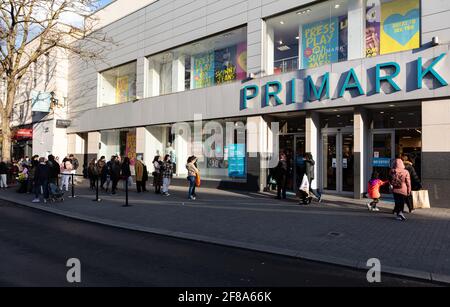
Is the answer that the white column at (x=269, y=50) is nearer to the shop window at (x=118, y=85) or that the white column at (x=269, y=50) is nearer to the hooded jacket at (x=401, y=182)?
the hooded jacket at (x=401, y=182)

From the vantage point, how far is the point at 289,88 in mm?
14500

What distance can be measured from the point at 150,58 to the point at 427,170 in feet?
53.9

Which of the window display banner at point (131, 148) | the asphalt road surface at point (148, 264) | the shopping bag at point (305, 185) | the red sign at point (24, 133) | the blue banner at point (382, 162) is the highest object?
the red sign at point (24, 133)

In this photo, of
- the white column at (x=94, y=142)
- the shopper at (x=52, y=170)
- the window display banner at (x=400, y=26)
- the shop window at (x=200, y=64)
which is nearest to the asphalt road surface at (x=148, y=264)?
the shopper at (x=52, y=170)

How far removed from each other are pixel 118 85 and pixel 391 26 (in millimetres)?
18354

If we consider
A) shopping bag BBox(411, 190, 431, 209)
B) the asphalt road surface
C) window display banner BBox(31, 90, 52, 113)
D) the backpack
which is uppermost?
window display banner BBox(31, 90, 52, 113)

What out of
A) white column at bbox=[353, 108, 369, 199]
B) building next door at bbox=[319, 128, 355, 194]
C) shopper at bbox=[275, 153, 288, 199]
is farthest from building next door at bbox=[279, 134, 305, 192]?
white column at bbox=[353, 108, 369, 199]

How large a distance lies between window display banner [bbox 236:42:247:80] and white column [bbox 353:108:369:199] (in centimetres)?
589

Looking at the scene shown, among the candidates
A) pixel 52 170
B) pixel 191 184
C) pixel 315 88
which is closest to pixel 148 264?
pixel 191 184

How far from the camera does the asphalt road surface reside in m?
4.80

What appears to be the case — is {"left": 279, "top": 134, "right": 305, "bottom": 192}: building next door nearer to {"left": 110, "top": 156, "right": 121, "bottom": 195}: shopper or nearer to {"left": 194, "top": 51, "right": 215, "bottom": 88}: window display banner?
{"left": 194, "top": 51, "right": 215, "bottom": 88}: window display banner

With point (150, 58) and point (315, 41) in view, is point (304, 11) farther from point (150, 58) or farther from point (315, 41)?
point (150, 58)

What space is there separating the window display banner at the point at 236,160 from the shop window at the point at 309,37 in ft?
13.0

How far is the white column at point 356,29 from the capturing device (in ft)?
43.2
